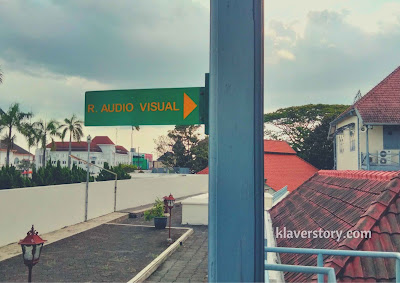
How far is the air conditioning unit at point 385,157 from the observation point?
1460 cm

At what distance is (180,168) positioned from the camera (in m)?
35.2

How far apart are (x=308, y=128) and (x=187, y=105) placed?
3621 cm

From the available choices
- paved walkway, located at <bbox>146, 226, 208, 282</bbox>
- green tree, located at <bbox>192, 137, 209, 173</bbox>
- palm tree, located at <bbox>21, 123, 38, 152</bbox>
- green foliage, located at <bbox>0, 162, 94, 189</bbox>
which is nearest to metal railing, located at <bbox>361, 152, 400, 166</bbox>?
paved walkway, located at <bbox>146, 226, 208, 282</bbox>

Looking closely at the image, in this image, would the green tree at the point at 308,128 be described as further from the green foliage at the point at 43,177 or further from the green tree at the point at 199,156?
the green foliage at the point at 43,177

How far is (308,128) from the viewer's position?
35812 millimetres

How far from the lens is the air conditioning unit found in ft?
47.9

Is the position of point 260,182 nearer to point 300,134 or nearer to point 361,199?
point 361,199

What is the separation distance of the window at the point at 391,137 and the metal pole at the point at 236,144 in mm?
16079

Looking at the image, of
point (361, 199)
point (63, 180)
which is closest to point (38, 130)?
point (63, 180)

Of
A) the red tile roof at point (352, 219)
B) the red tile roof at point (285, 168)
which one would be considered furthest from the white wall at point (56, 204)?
the red tile roof at point (285, 168)

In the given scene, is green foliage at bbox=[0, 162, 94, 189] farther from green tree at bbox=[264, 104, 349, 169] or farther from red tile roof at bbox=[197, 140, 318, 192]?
green tree at bbox=[264, 104, 349, 169]

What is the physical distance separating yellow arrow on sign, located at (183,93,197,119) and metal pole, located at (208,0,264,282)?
0.17 meters

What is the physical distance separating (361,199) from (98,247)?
8.11 meters

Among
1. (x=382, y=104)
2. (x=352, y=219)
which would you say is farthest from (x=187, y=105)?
(x=382, y=104)
